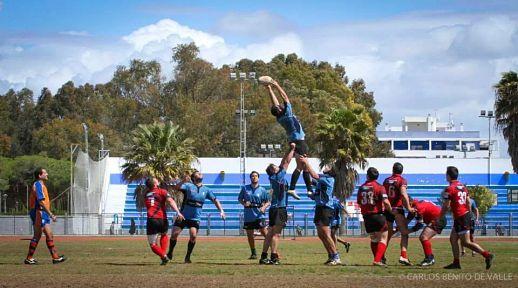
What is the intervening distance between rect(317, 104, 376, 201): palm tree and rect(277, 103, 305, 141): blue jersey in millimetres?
40874

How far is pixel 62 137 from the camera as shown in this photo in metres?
109

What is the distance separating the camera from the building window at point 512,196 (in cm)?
7703

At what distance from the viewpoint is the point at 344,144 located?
62.0m

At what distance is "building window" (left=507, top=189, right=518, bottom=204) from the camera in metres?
77.0

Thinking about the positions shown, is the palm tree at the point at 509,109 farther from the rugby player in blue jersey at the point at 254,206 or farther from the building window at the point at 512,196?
the rugby player in blue jersey at the point at 254,206

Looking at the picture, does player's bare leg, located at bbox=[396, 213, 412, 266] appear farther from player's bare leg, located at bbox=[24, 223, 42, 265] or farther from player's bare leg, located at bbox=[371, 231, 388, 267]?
player's bare leg, located at bbox=[24, 223, 42, 265]

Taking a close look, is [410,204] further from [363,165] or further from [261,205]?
[363,165]

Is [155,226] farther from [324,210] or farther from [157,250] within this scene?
[324,210]

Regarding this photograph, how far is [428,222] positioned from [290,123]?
152 inches

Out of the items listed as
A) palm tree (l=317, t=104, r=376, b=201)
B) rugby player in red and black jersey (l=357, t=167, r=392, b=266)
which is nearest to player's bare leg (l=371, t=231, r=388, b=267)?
rugby player in red and black jersey (l=357, t=167, r=392, b=266)

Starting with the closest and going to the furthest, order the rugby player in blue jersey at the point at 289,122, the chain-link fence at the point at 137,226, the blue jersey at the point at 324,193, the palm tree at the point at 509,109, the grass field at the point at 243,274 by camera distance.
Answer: the grass field at the point at 243,274
the rugby player in blue jersey at the point at 289,122
the blue jersey at the point at 324,193
the palm tree at the point at 509,109
the chain-link fence at the point at 137,226

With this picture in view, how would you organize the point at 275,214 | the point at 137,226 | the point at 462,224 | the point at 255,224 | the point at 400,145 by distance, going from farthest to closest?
1. the point at 400,145
2. the point at 137,226
3. the point at 255,224
4. the point at 275,214
5. the point at 462,224

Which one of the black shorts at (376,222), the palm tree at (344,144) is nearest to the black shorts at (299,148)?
the black shorts at (376,222)

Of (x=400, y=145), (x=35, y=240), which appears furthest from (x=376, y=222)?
(x=400, y=145)
